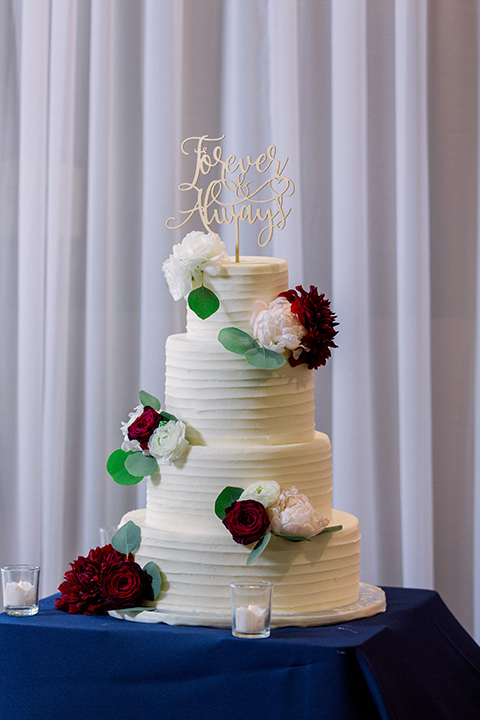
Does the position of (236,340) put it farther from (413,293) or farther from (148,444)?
(413,293)

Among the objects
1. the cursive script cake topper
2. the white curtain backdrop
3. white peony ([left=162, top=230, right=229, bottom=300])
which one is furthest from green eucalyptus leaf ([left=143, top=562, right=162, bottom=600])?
the white curtain backdrop

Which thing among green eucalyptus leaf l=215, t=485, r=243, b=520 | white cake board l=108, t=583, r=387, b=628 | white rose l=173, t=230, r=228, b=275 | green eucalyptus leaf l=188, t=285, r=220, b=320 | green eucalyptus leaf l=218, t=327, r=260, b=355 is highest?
white rose l=173, t=230, r=228, b=275

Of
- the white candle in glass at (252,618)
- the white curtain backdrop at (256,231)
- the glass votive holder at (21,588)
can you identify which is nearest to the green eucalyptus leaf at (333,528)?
the white candle in glass at (252,618)

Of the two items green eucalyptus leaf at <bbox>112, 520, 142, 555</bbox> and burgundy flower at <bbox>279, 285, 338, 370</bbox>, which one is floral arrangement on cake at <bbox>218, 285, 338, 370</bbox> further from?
green eucalyptus leaf at <bbox>112, 520, 142, 555</bbox>

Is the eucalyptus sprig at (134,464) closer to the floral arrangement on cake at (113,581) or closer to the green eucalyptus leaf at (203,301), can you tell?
the floral arrangement on cake at (113,581)

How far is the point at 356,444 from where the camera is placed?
271 centimetres

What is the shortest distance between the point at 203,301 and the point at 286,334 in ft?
0.59

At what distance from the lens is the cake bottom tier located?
1.71 m

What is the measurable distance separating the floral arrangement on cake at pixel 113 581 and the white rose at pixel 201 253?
521 mm

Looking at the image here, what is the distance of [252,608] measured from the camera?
1.58m

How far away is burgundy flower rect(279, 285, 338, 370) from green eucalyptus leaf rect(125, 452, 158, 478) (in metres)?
0.34

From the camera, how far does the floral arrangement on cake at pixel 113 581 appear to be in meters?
1.74

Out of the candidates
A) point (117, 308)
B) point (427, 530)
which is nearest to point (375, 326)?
point (427, 530)

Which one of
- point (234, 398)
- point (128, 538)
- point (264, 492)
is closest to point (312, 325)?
point (234, 398)
